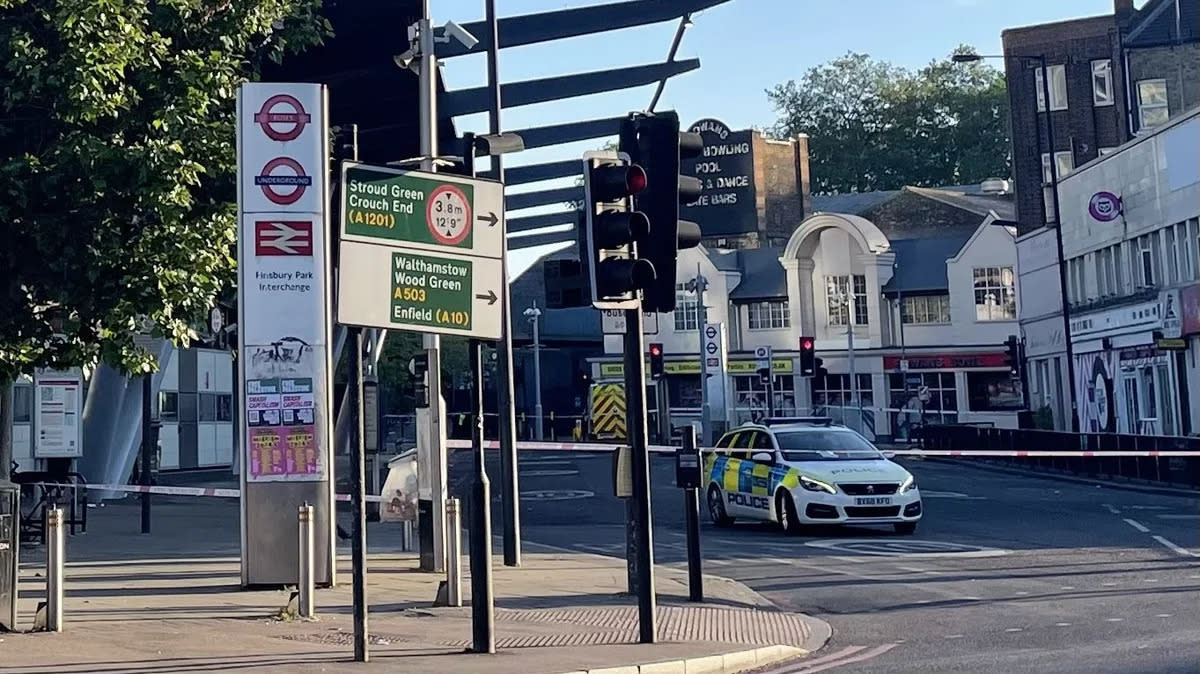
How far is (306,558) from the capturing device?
11.8 meters

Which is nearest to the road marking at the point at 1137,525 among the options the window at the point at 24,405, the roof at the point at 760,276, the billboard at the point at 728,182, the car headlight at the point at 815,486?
the car headlight at the point at 815,486

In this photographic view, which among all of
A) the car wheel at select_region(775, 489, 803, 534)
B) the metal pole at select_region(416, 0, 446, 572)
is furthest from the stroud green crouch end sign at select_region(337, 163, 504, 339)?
the car wheel at select_region(775, 489, 803, 534)

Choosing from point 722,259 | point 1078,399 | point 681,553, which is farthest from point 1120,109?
point 681,553

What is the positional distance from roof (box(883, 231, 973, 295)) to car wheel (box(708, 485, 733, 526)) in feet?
145

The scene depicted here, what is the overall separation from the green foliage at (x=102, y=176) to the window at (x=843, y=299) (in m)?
55.4

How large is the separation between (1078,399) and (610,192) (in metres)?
40.4

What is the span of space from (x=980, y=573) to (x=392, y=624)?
6.59m

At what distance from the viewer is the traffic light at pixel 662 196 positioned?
11164 mm

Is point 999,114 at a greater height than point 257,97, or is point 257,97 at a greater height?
point 999,114

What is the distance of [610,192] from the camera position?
431 inches

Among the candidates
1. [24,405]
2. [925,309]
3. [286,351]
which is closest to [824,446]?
[286,351]

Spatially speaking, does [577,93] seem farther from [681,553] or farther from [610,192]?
[610,192]

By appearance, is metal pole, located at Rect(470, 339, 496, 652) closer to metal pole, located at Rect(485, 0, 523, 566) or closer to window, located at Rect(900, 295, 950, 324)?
metal pole, located at Rect(485, 0, 523, 566)

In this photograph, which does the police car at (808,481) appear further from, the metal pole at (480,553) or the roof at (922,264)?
the roof at (922,264)
